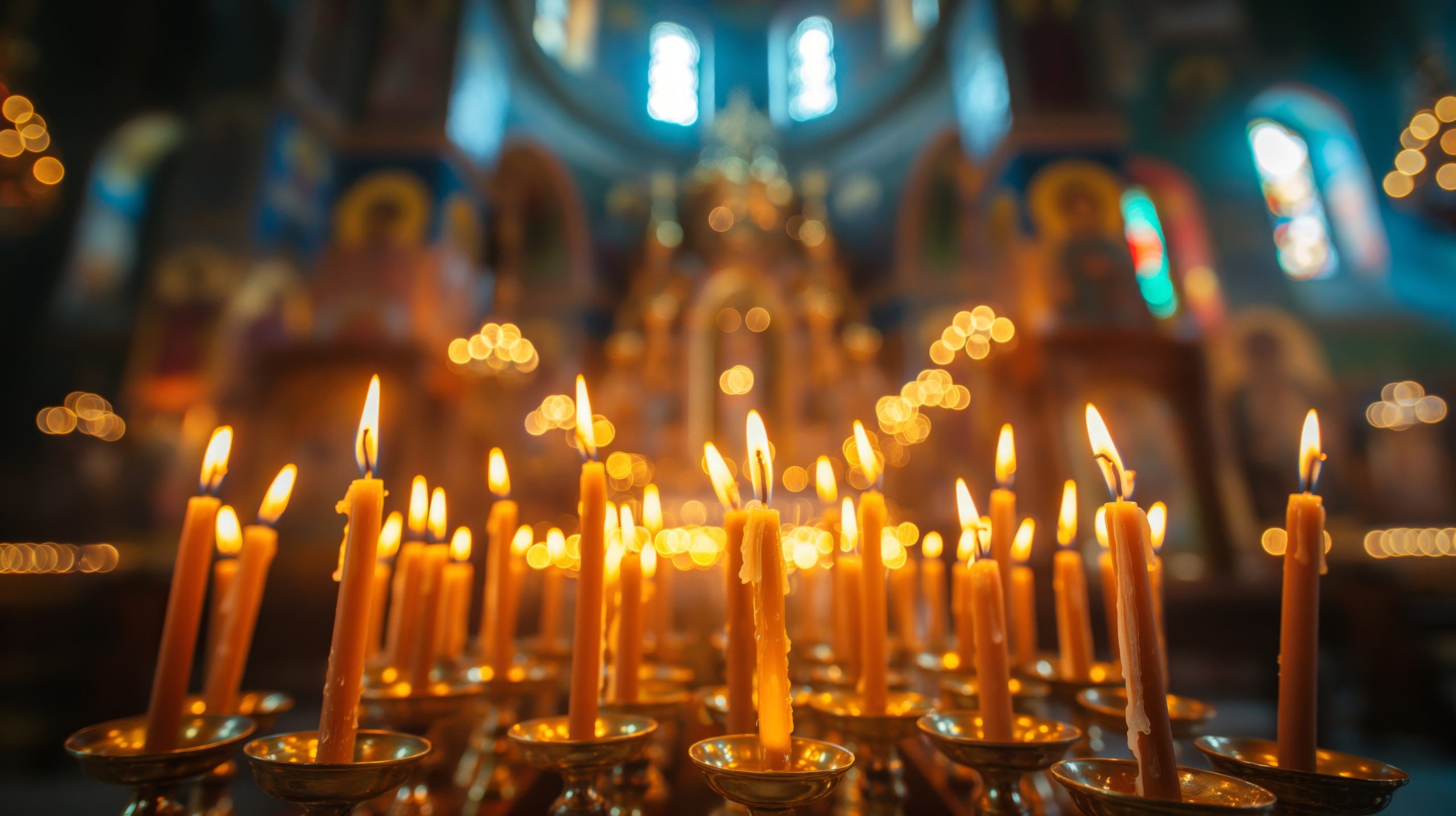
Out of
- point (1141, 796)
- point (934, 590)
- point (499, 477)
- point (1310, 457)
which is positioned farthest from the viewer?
point (934, 590)

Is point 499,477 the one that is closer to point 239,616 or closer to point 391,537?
point 391,537

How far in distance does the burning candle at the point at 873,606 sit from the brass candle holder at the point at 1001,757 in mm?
80

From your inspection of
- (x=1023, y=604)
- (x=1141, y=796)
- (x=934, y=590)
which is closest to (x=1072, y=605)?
(x=1023, y=604)

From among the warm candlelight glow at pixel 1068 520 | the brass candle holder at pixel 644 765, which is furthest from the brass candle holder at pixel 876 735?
the warm candlelight glow at pixel 1068 520

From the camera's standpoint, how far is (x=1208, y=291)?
28.6 feet

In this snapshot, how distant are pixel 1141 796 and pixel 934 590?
0.94 m

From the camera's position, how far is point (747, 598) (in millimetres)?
899

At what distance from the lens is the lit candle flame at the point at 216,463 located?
0.98 m

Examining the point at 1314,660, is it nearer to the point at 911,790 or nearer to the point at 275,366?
the point at 911,790

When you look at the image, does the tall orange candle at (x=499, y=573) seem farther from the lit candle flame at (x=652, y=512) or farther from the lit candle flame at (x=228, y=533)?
the lit candle flame at (x=228, y=533)

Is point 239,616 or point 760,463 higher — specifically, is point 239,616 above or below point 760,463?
below

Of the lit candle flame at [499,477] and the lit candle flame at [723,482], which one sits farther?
the lit candle flame at [499,477]

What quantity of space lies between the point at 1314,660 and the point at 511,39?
1263cm

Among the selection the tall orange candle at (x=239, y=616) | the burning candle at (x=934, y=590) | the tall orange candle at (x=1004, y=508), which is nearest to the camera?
the tall orange candle at (x=239, y=616)
